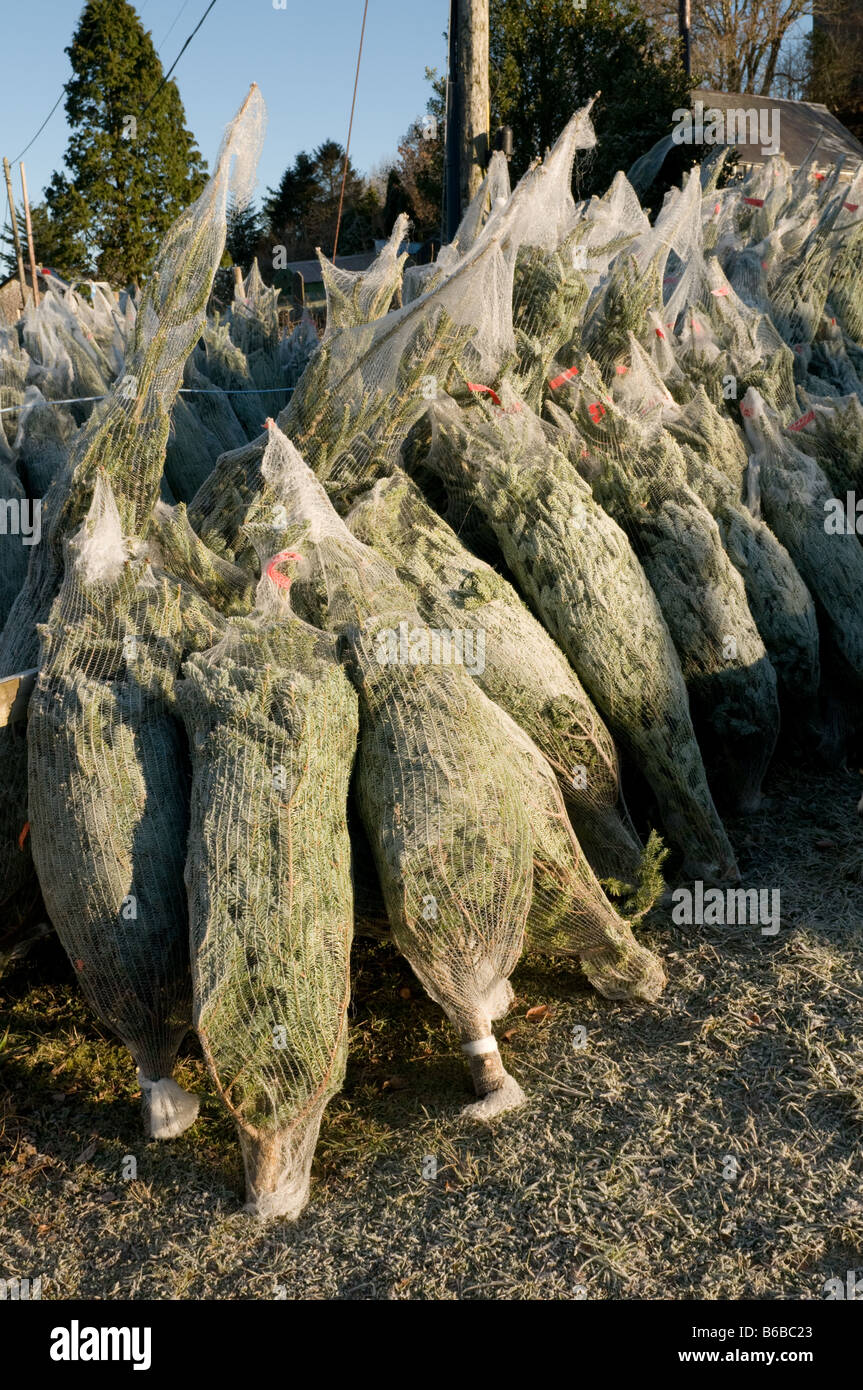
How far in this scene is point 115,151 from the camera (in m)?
21.1

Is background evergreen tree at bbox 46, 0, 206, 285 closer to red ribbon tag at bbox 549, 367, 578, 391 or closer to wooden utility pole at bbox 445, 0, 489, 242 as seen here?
wooden utility pole at bbox 445, 0, 489, 242

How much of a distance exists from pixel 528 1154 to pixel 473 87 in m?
6.77

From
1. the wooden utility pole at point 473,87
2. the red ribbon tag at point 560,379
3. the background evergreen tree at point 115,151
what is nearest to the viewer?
the red ribbon tag at point 560,379

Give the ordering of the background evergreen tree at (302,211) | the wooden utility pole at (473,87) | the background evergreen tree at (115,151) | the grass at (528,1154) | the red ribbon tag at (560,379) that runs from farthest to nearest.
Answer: the background evergreen tree at (302,211) < the background evergreen tree at (115,151) < the wooden utility pole at (473,87) < the red ribbon tag at (560,379) < the grass at (528,1154)

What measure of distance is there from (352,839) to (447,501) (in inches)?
60.5

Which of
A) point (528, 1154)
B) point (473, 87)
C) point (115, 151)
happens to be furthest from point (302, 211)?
point (528, 1154)

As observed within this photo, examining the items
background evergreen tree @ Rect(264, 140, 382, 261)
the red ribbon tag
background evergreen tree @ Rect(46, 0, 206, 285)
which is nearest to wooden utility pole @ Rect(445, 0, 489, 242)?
the red ribbon tag

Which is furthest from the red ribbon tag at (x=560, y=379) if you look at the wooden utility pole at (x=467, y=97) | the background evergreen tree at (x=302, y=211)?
the background evergreen tree at (x=302, y=211)

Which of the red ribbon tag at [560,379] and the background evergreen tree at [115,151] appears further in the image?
the background evergreen tree at [115,151]

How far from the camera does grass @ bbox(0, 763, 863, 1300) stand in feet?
8.11

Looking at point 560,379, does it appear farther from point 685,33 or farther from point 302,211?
point 302,211

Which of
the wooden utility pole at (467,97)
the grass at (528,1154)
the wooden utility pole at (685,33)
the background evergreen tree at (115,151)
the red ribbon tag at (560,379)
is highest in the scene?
the wooden utility pole at (685,33)

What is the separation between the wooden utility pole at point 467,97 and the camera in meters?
7.20

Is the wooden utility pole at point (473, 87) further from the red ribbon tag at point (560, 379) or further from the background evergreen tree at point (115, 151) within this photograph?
the background evergreen tree at point (115, 151)
